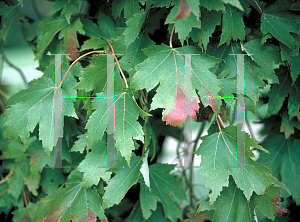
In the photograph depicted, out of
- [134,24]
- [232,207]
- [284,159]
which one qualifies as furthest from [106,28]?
[284,159]

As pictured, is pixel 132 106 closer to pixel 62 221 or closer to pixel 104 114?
pixel 104 114

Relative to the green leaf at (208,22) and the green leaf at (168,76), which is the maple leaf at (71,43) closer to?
the green leaf at (168,76)

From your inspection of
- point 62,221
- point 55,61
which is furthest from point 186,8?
point 62,221

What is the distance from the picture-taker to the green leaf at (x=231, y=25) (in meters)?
0.68

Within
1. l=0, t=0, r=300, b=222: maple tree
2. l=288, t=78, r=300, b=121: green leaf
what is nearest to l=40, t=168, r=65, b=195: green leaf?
l=0, t=0, r=300, b=222: maple tree

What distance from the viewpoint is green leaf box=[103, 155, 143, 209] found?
70cm

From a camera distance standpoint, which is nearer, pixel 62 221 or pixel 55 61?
pixel 62 221

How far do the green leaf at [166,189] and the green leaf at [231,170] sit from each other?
0.77ft

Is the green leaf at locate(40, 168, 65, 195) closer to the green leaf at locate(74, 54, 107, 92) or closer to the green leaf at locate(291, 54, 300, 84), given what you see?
the green leaf at locate(74, 54, 107, 92)

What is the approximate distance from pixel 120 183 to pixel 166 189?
8.5 inches

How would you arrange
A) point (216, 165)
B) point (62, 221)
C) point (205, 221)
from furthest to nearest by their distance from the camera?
point (205, 221), point (62, 221), point (216, 165)

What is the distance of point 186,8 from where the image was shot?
0.50m

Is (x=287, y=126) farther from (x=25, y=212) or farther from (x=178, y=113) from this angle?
(x=25, y=212)

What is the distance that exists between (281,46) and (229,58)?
16 centimetres
